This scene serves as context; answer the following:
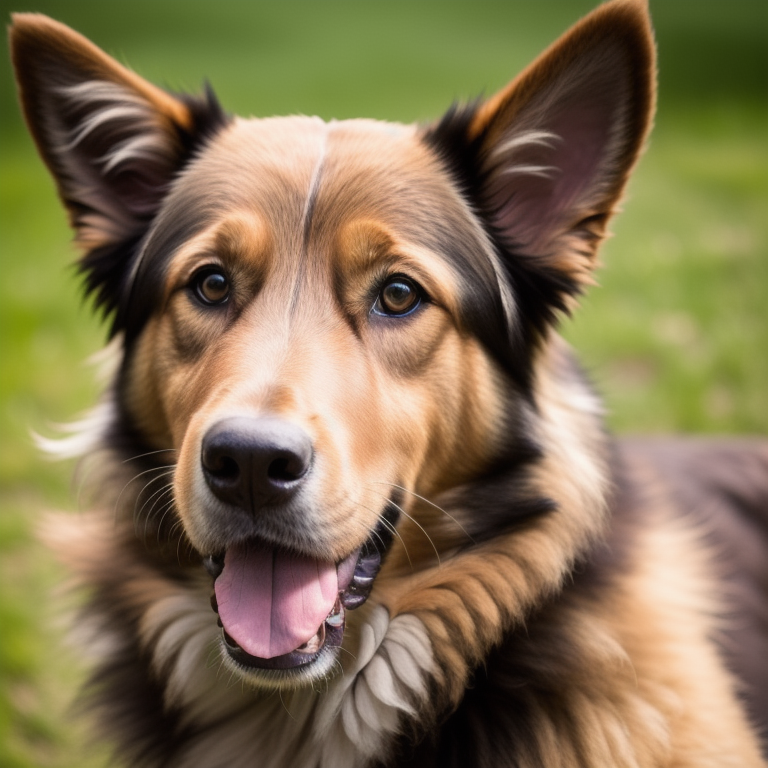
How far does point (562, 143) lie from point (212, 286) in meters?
1.25

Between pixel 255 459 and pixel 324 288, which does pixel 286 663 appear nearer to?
pixel 255 459

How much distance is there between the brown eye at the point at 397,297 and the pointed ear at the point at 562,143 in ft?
1.41

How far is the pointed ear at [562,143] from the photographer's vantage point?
8.79ft

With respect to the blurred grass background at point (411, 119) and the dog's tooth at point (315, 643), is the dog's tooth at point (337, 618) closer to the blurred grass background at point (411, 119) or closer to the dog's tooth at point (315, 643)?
the dog's tooth at point (315, 643)

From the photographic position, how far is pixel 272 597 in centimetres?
258

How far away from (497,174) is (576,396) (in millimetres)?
845

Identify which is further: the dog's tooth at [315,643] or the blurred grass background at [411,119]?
→ the blurred grass background at [411,119]

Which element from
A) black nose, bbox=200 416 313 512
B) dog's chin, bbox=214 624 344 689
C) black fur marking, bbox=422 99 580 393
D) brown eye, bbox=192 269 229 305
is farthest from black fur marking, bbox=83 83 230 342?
dog's chin, bbox=214 624 344 689

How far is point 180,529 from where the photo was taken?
300cm

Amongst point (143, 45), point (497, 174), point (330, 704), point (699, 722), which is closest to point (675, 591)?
point (699, 722)

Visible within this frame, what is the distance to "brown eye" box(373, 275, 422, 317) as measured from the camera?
112 inches

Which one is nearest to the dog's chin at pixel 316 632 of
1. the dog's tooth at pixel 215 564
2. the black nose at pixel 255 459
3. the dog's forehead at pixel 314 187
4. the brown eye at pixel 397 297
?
the dog's tooth at pixel 215 564

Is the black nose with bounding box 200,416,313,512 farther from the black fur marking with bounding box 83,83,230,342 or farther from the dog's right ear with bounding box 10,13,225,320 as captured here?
the dog's right ear with bounding box 10,13,225,320

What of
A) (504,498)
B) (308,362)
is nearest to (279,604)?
(308,362)
